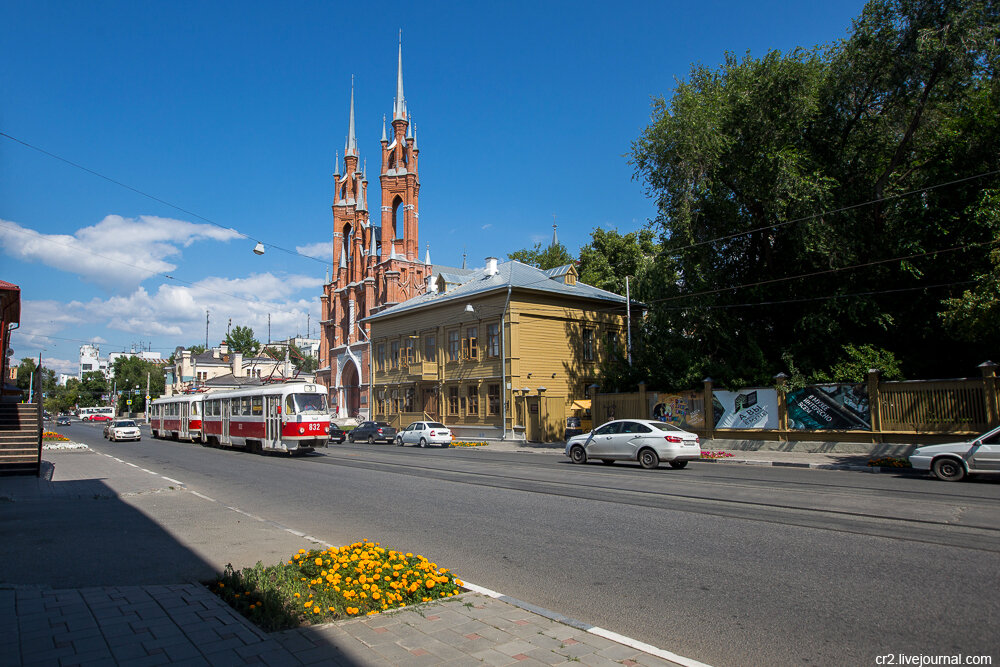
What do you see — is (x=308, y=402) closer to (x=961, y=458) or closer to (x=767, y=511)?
(x=767, y=511)

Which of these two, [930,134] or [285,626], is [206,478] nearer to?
[285,626]

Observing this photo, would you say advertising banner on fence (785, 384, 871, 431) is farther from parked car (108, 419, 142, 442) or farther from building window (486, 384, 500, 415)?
parked car (108, 419, 142, 442)

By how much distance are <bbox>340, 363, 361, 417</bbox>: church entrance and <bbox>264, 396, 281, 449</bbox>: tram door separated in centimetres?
3444

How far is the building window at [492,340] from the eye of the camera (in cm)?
Answer: 3928

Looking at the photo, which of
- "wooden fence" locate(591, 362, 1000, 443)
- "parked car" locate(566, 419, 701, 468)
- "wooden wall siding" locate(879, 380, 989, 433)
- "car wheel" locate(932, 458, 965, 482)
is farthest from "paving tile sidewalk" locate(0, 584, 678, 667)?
"wooden wall siding" locate(879, 380, 989, 433)

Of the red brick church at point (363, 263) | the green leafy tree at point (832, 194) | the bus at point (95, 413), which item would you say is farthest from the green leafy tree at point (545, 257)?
the bus at point (95, 413)

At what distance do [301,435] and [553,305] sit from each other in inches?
750

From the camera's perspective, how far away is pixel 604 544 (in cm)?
831

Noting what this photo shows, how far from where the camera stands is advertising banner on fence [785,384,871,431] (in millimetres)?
22953

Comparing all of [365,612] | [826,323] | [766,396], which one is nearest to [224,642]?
[365,612]

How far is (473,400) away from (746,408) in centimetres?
1902

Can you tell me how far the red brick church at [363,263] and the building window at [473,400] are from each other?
1641 cm

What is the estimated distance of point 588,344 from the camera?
42.0 metres

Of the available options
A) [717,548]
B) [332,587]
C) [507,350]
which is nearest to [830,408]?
[717,548]
